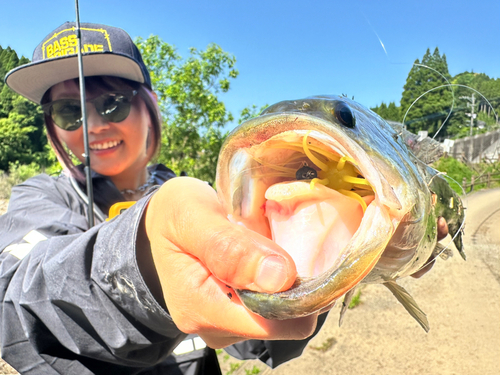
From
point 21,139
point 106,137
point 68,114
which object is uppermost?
point 21,139

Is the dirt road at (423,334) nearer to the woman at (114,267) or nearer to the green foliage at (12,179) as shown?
the woman at (114,267)

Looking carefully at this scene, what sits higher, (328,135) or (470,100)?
(470,100)

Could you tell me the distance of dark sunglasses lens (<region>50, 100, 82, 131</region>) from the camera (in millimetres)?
2086

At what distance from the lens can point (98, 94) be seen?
2117 millimetres

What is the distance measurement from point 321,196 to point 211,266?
28cm

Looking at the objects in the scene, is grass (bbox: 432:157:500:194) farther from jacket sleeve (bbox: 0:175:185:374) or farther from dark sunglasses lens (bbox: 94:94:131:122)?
dark sunglasses lens (bbox: 94:94:131:122)

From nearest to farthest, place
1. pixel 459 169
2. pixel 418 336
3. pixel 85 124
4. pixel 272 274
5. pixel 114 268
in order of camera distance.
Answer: pixel 272 274, pixel 114 268, pixel 459 169, pixel 85 124, pixel 418 336

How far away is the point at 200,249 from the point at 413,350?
15.7 feet

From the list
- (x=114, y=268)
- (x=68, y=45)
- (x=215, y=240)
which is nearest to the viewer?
(x=215, y=240)

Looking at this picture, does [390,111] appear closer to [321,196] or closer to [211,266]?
[321,196]

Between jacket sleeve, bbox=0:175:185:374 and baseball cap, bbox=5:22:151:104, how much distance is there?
1.12 metres

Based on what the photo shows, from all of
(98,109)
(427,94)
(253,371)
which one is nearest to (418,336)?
(253,371)

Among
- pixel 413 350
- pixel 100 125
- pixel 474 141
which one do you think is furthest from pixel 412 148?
pixel 413 350

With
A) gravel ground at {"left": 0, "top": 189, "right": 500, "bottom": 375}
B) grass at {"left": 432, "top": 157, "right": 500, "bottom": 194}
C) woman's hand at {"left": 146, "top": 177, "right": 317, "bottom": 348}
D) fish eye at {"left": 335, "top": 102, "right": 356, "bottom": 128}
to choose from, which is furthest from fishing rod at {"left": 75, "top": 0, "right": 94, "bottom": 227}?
gravel ground at {"left": 0, "top": 189, "right": 500, "bottom": 375}
